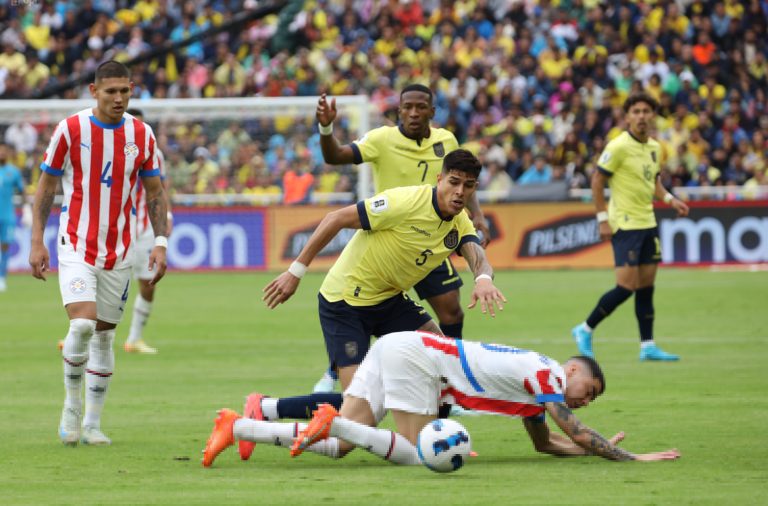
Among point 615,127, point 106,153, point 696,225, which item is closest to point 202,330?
point 106,153

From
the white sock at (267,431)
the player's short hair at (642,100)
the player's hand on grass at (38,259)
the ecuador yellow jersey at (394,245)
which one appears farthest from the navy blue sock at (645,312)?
the player's hand on grass at (38,259)

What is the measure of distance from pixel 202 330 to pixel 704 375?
265 inches

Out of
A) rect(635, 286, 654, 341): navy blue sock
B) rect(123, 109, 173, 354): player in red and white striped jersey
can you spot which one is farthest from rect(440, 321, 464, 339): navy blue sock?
rect(123, 109, 173, 354): player in red and white striped jersey

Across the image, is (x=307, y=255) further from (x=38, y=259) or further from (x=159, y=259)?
(x=38, y=259)

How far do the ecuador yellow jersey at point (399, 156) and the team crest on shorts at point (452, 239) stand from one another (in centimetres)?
203

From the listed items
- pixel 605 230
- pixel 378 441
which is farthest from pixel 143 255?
pixel 378 441

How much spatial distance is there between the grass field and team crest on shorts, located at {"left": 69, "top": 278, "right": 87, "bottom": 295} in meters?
0.98

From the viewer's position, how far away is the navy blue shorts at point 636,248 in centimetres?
1355

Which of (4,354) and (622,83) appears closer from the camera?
(4,354)

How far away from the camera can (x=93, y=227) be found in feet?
28.2

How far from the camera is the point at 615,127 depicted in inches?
1088

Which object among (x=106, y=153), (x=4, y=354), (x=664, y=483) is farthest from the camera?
(x=4, y=354)

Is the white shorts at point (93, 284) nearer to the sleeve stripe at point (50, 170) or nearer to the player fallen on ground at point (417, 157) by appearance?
the sleeve stripe at point (50, 170)

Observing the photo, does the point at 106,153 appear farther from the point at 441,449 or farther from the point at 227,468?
the point at 441,449
